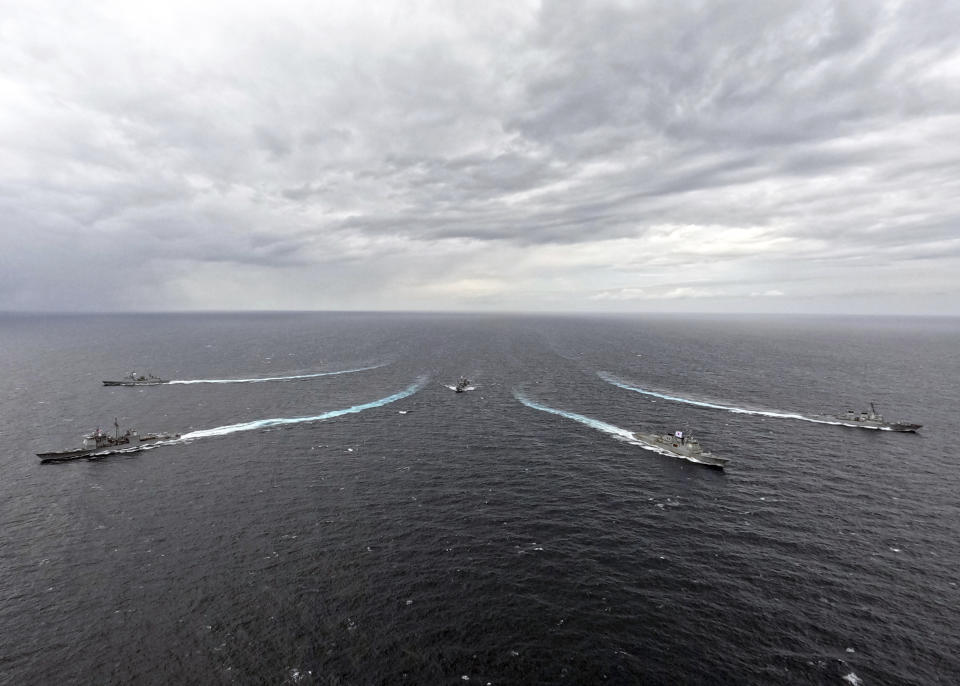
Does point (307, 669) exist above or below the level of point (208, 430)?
below

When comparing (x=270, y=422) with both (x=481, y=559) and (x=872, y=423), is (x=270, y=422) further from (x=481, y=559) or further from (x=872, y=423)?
(x=872, y=423)

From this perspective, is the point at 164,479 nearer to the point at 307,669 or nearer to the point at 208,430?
the point at 208,430

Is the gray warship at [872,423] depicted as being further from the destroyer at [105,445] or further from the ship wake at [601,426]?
the destroyer at [105,445]

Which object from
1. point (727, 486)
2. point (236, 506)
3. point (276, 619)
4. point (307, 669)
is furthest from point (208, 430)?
point (727, 486)

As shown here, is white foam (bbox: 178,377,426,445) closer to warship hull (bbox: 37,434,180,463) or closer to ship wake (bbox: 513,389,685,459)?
warship hull (bbox: 37,434,180,463)

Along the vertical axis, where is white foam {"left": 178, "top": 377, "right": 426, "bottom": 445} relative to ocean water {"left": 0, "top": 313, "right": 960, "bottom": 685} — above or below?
above

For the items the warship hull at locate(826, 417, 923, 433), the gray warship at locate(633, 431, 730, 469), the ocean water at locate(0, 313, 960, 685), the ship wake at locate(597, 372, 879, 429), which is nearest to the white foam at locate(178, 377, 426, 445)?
the ocean water at locate(0, 313, 960, 685)
